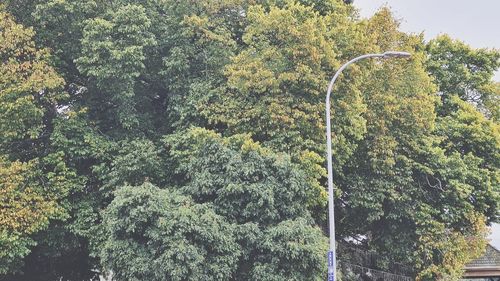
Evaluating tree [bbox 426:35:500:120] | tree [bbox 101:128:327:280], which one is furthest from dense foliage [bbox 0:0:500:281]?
tree [bbox 426:35:500:120]

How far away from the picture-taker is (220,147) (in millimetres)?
15500

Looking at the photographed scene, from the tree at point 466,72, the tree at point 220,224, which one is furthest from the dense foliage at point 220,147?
the tree at point 466,72

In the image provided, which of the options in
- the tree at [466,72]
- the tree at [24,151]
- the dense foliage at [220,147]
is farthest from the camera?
the tree at [466,72]

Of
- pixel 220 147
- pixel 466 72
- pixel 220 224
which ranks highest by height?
pixel 466 72

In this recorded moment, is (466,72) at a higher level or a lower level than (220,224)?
higher

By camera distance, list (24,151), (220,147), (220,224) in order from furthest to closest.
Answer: (24,151)
(220,147)
(220,224)

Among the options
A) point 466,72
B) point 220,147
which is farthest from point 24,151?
point 466,72

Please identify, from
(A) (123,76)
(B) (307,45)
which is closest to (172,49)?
(A) (123,76)

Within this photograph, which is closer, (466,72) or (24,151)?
(24,151)

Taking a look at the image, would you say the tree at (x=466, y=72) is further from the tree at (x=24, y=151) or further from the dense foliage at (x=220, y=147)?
the tree at (x=24, y=151)

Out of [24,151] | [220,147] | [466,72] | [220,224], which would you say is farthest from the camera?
[466,72]

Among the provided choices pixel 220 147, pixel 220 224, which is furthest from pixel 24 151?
pixel 220 224

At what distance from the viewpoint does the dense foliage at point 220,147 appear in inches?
556

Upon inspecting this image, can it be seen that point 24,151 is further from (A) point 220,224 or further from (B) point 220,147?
(A) point 220,224
